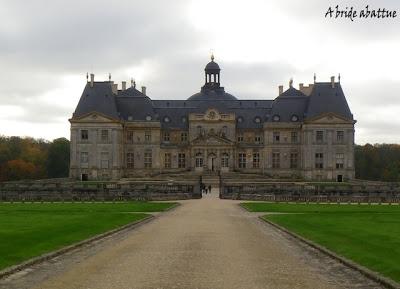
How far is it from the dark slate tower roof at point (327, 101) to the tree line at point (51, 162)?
Result: 1517 cm

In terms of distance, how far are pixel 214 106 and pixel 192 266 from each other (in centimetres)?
8072

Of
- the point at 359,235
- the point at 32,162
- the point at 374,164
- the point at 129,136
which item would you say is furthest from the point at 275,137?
the point at 359,235

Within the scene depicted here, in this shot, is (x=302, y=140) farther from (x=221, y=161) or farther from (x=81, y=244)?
(x=81, y=244)

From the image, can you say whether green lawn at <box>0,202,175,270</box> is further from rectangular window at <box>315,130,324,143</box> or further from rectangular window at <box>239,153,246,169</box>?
rectangular window at <box>239,153,246,169</box>

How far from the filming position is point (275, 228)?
28156mm

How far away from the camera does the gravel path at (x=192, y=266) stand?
46.7 ft

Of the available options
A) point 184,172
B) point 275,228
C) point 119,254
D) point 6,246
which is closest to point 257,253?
point 119,254

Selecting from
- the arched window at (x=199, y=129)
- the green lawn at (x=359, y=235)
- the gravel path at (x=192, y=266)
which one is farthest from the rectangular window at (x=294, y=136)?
the gravel path at (x=192, y=266)

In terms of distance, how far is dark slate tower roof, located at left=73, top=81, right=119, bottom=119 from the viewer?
91.5 metres

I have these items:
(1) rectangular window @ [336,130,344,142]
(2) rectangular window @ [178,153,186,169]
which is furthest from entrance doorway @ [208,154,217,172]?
(1) rectangular window @ [336,130,344,142]

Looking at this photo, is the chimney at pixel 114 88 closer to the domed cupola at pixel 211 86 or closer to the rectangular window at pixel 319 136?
the domed cupola at pixel 211 86

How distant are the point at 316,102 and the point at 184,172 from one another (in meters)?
19.0

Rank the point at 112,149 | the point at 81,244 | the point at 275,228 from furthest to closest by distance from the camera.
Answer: the point at 112,149 → the point at 275,228 → the point at 81,244

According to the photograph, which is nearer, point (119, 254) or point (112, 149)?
point (119, 254)
